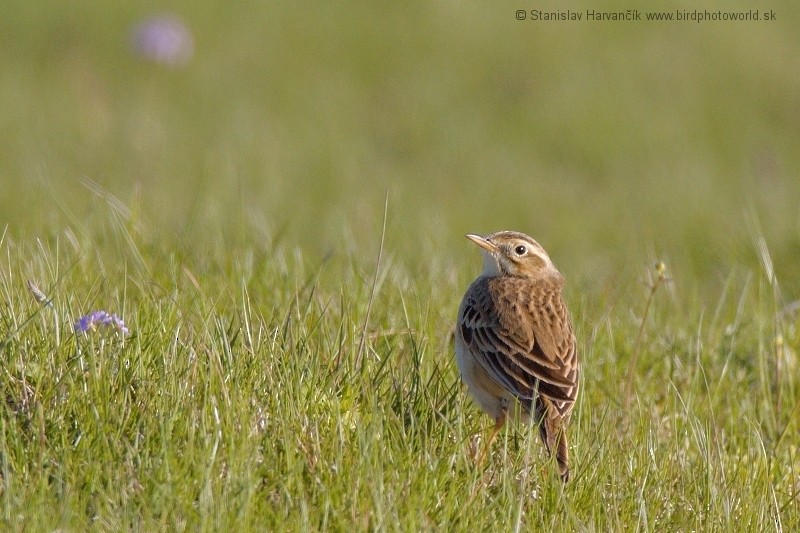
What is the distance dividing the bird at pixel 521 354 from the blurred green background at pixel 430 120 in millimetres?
3849

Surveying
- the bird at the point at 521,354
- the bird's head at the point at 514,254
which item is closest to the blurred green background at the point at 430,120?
A: the bird's head at the point at 514,254

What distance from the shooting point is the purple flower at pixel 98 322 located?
15.7 feet

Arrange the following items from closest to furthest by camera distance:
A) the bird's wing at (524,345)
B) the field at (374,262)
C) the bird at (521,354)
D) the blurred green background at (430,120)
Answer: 1. the field at (374,262)
2. the bird at (521,354)
3. the bird's wing at (524,345)
4. the blurred green background at (430,120)

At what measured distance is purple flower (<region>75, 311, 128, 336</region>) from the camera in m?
4.79

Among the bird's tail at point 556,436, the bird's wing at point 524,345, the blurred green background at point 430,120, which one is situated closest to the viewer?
the bird's tail at point 556,436

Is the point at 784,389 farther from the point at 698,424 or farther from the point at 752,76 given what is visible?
the point at 752,76

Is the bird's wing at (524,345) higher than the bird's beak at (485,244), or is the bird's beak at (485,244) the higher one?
the bird's beak at (485,244)

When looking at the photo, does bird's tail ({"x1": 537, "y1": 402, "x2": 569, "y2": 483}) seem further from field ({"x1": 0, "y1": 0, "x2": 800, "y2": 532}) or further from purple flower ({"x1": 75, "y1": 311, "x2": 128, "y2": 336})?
purple flower ({"x1": 75, "y1": 311, "x2": 128, "y2": 336})

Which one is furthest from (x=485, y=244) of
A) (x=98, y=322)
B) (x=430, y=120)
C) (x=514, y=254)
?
(x=430, y=120)

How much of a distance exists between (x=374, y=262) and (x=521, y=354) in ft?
8.28

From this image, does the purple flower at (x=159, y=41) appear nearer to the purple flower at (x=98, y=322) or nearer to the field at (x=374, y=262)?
the field at (x=374, y=262)

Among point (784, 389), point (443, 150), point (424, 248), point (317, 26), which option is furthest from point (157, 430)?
point (317, 26)

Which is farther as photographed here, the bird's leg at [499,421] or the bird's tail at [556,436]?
the bird's leg at [499,421]

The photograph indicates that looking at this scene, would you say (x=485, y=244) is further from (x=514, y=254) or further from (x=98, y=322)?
(x=98, y=322)
